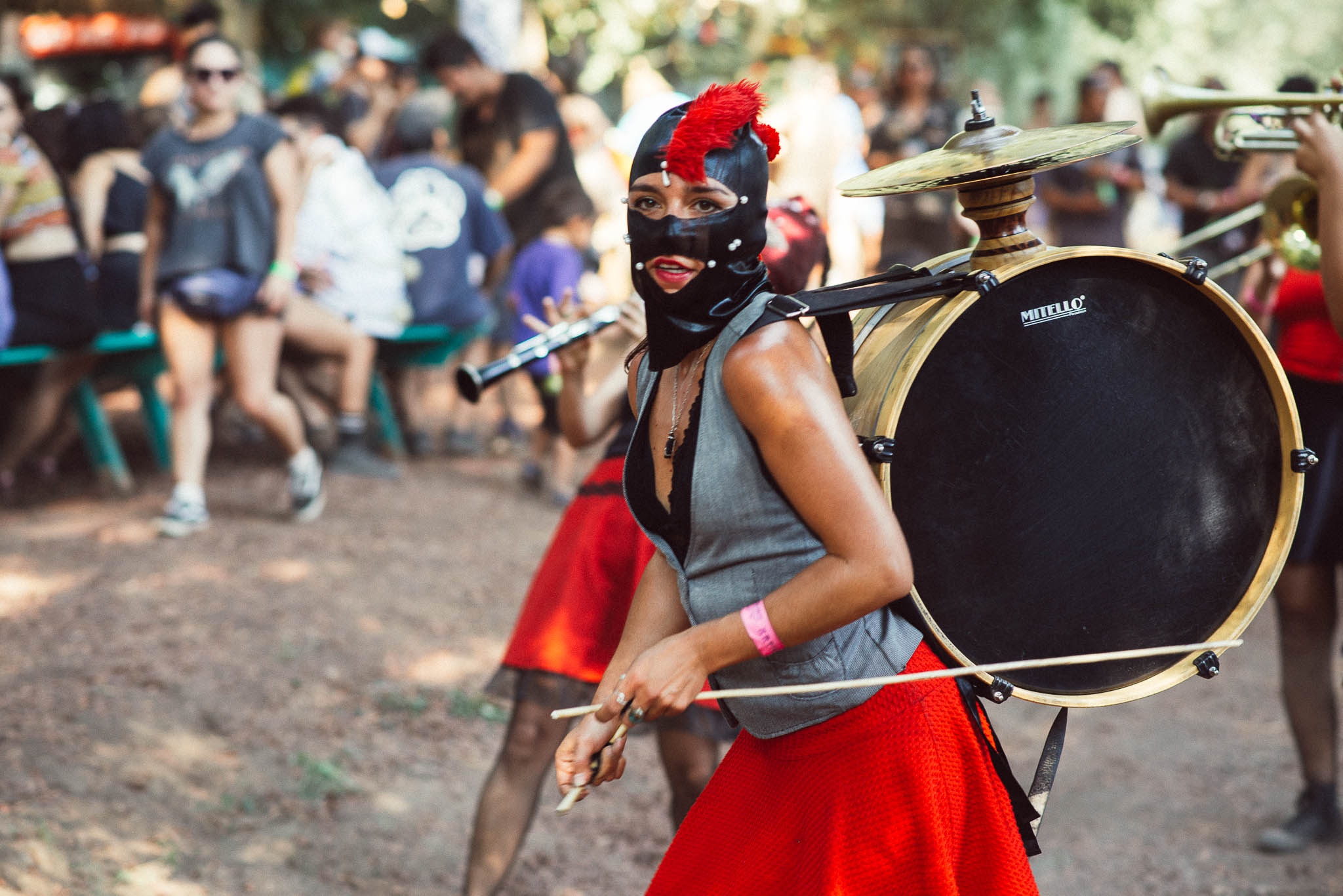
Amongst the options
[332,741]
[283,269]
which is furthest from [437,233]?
[332,741]

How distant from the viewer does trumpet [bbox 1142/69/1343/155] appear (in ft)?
8.11

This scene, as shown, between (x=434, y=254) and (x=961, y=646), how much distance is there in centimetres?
566

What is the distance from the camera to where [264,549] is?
17.9 feet

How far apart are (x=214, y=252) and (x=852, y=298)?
4446 millimetres

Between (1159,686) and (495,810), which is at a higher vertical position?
(1159,686)

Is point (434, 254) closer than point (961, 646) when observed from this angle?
No

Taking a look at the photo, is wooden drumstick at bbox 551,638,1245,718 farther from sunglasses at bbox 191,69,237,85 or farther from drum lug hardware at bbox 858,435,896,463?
sunglasses at bbox 191,69,237,85

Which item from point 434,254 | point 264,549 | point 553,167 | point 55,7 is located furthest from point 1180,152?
point 55,7

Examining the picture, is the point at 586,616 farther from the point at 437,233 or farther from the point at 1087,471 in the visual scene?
the point at 437,233

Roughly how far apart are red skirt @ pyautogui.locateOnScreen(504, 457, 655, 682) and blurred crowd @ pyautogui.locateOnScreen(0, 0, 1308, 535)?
1.98ft

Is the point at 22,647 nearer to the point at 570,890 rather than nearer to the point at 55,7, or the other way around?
the point at 570,890

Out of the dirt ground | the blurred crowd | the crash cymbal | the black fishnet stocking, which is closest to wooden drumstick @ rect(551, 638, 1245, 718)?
the crash cymbal

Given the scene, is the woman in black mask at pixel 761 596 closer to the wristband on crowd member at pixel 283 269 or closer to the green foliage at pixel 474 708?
the green foliage at pixel 474 708

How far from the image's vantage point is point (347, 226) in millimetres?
6789
